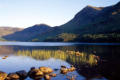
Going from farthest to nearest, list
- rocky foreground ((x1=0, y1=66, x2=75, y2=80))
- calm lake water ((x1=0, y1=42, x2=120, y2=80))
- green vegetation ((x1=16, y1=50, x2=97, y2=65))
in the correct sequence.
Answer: green vegetation ((x1=16, y1=50, x2=97, y2=65)) < calm lake water ((x1=0, y1=42, x2=120, y2=80)) < rocky foreground ((x1=0, y1=66, x2=75, y2=80))

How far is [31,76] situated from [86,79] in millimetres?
14301

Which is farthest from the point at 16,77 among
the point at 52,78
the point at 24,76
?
the point at 52,78

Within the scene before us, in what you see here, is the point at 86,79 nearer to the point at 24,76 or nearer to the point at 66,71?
the point at 66,71

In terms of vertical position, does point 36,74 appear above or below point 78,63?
above

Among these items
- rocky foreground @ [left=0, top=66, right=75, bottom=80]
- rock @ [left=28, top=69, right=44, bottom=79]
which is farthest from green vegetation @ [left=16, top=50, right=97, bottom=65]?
rock @ [left=28, top=69, right=44, bottom=79]

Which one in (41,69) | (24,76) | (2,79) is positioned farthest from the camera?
(41,69)

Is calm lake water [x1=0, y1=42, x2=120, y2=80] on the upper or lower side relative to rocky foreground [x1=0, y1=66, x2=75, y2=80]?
lower

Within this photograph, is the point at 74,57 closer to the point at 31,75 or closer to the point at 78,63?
the point at 78,63

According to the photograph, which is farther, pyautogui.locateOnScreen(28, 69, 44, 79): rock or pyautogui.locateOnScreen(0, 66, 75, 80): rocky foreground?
pyautogui.locateOnScreen(28, 69, 44, 79): rock

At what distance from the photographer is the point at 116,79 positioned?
109 ft

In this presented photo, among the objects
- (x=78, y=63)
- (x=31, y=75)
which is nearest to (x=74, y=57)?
(x=78, y=63)

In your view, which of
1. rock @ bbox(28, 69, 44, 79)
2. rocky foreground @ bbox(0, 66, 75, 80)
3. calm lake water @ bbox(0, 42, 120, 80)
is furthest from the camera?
calm lake water @ bbox(0, 42, 120, 80)

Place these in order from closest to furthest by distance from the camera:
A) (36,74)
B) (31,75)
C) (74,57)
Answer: (36,74), (31,75), (74,57)

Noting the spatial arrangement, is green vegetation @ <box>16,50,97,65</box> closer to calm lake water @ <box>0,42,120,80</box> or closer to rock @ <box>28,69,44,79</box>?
calm lake water @ <box>0,42,120,80</box>
